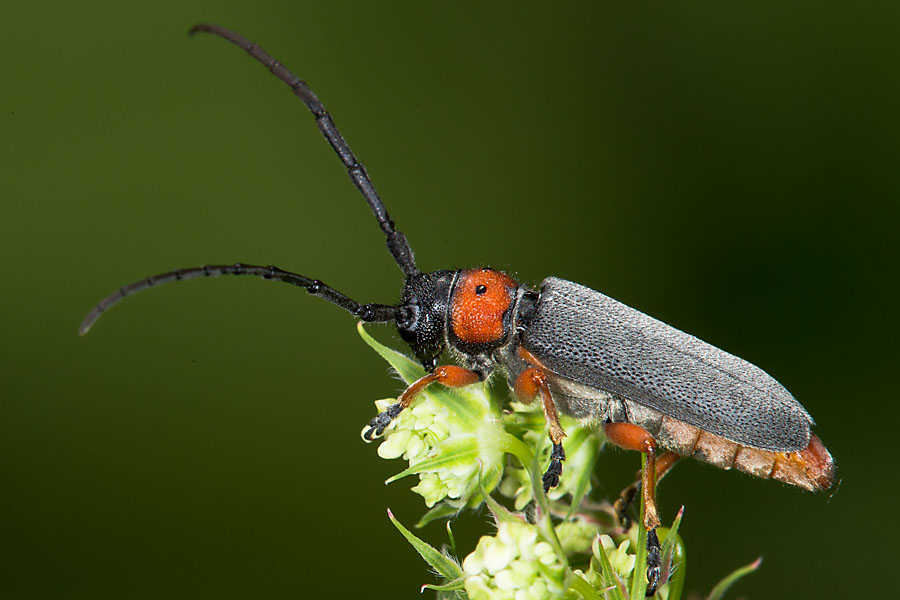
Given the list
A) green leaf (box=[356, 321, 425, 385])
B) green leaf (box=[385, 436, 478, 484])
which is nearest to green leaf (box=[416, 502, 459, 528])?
green leaf (box=[385, 436, 478, 484])

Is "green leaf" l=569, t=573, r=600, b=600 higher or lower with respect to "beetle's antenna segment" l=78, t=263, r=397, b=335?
lower

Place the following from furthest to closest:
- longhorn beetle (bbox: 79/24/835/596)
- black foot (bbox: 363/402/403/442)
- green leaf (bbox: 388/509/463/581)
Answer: longhorn beetle (bbox: 79/24/835/596), black foot (bbox: 363/402/403/442), green leaf (bbox: 388/509/463/581)

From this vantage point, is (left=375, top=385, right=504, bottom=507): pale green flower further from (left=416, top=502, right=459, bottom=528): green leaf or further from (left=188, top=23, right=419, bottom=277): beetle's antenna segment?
(left=188, top=23, right=419, bottom=277): beetle's antenna segment

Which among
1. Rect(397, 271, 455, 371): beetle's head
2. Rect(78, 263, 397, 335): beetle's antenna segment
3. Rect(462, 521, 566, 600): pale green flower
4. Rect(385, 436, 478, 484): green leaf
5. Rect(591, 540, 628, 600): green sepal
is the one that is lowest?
Rect(591, 540, 628, 600): green sepal

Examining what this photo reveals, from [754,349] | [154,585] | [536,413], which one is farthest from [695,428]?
[154,585]

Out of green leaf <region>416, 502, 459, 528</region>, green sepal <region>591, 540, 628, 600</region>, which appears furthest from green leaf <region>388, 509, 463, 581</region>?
green sepal <region>591, 540, 628, 600</region>

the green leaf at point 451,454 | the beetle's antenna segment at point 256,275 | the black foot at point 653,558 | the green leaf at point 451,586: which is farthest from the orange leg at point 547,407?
the beetle's antenna segment at point 256,275

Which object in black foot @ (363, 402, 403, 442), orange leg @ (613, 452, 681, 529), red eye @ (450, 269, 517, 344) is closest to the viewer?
black foot @ (363, 402, 403, 442)

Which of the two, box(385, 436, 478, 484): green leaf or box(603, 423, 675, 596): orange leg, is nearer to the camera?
box(603, 423, 675, 596): orange leg
